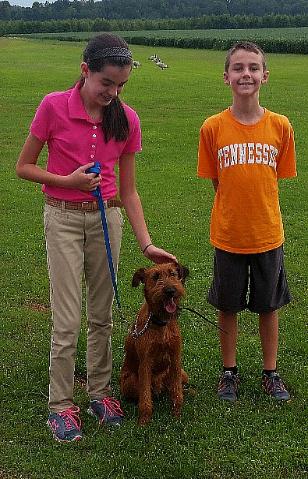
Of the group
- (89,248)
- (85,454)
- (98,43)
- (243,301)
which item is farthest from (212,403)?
(98,43)

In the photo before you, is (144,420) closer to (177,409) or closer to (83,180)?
(177,409)

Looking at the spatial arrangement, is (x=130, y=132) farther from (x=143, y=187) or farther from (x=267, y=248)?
(x=143, y=187)

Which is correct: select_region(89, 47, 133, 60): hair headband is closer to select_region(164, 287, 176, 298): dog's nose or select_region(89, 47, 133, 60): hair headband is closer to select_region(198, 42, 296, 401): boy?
select_region(198, 42, 296, 401): boy

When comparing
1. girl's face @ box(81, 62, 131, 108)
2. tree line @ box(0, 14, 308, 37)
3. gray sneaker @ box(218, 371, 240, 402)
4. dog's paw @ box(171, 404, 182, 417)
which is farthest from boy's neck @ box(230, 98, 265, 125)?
tree line @ box(0, 14, 308, 37)

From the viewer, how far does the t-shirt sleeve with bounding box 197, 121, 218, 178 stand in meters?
4.65

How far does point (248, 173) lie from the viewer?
178 inches

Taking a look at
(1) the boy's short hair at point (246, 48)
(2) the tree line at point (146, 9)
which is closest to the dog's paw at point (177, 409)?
(1) the boy's short hair at point (246, 48)

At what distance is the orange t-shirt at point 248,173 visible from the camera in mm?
4504

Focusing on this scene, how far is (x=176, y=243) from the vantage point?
8773 millimetres

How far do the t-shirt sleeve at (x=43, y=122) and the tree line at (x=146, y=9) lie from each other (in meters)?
112

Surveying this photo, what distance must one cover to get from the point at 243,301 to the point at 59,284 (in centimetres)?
139

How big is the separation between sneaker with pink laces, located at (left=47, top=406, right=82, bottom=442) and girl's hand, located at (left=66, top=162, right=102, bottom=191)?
1528 millimetres

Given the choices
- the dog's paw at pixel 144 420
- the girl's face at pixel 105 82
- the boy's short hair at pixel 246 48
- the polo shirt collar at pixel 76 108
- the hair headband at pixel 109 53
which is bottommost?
the dog's paw at pixel 144 420

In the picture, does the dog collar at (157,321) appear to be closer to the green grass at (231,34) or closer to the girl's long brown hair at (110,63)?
the girl's long brown hair at (110,63)
